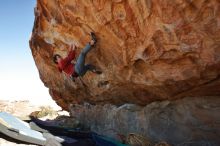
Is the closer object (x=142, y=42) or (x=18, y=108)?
(x=142, y=42)

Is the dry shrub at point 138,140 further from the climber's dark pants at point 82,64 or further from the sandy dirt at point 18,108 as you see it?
the sandy dirt at point 18,108

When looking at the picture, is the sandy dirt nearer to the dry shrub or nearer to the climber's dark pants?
the climber's dark pants

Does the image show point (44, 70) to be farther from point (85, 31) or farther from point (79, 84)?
point (85, 31)

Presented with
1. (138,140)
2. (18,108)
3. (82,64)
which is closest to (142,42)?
(138,140)

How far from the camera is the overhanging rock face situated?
5570 millimetres

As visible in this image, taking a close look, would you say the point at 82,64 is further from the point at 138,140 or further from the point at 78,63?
the point at 138,140

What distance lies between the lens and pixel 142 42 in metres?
6.73

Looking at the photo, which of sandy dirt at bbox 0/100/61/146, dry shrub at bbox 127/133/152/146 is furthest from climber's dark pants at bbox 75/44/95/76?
sandy dirt at bbox 0/100/61/146

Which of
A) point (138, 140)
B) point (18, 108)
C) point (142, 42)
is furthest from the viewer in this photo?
point (18, 108)

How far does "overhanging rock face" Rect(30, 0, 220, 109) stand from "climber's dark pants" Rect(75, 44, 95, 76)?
23 cm

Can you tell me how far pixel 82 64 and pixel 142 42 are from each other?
289 centimetres

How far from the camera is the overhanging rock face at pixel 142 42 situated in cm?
557

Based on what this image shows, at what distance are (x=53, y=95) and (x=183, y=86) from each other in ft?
30.3

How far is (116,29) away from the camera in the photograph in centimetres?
727
